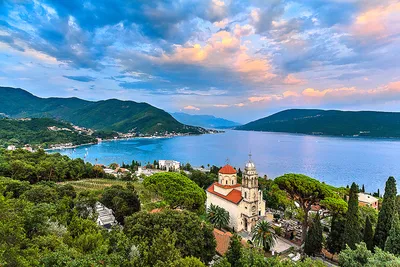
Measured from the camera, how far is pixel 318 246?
19.8 m

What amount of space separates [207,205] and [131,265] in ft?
74.1

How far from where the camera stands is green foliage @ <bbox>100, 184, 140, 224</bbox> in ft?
74.7

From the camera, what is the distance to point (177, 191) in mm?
24406

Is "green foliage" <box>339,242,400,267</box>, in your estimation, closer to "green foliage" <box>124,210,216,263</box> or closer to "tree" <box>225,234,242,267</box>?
"tree" <box>225,234,242,267</box>

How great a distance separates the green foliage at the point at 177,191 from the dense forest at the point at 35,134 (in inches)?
3567

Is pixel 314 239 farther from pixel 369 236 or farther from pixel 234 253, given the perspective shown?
pixel 234 253

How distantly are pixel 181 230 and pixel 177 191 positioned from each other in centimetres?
935

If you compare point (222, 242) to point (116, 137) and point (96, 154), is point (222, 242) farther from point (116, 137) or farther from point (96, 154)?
point (116, 137)

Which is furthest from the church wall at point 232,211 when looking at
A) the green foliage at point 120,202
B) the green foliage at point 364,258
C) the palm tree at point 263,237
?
the green foliage at point 364,258

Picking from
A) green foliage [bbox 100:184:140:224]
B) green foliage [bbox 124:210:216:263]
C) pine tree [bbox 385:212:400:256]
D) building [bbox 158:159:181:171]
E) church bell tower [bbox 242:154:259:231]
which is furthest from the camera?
building [bbox 158:159:181:171]

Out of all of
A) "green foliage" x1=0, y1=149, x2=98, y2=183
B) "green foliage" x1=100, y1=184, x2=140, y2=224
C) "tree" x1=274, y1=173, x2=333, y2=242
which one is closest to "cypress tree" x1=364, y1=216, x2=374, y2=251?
"tree" x1=274, y1=173, x2=333, y2=242

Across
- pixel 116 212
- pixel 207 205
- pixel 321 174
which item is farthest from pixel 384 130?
pixel 116 212

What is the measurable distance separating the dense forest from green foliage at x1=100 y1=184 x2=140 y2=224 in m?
86.7

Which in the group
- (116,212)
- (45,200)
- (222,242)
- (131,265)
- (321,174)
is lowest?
(321,174)
